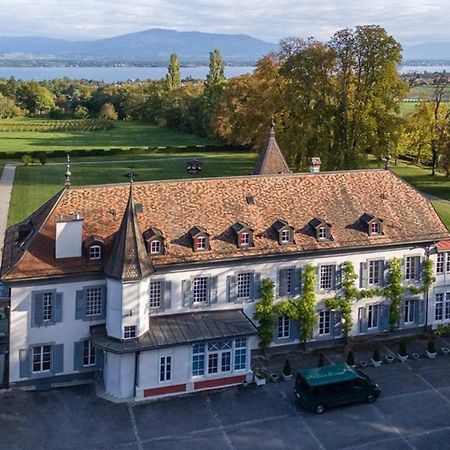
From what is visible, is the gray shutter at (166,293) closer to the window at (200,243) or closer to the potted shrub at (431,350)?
the window at (200,243)

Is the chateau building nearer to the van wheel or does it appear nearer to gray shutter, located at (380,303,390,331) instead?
gray shutter, located at (380,303,390,331)

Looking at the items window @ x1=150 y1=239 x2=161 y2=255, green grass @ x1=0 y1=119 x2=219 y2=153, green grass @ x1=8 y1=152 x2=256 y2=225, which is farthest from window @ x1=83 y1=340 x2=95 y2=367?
green grass @ x1=0 y1=119 x2=219 y2=153

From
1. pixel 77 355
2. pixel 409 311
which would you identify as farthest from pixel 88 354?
pixel 409 311

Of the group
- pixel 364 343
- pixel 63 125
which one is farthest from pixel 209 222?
pixel 63 125

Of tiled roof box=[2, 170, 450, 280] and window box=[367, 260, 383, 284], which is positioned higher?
tiled roof box=[2, 170, 450, 280]

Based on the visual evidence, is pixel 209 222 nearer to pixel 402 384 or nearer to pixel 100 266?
pixel 100 266

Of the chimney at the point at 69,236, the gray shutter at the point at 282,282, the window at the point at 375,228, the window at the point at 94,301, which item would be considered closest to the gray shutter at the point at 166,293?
the window at the point at 94,301
